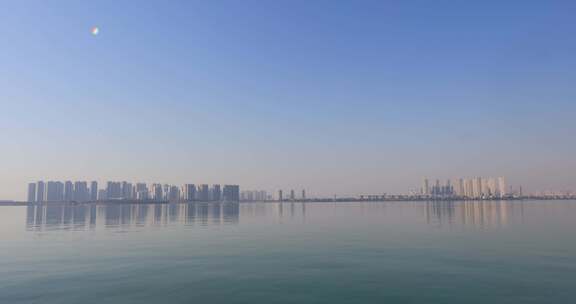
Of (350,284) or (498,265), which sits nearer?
(350,284)

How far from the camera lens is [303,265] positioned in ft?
104

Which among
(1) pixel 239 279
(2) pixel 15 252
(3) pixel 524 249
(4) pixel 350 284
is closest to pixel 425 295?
(4) pixel 350 284

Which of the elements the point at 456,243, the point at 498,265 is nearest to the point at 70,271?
the point at 498,265

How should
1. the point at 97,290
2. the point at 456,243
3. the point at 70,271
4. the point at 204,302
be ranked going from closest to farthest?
the point at 204,302
the point at 97,290
the point at 70,271
the point at 456,243

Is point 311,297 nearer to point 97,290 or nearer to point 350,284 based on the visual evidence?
point 350,284

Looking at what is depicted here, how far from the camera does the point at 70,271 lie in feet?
97.8

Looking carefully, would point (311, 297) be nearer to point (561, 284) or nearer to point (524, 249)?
point (561, 284)

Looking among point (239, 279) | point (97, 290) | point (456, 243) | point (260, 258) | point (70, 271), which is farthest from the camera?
point (456, 243)

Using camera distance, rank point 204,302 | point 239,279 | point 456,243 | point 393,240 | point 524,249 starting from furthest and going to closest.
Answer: point 393,240 < point 456,243 < point 524,249 < point 239,279 < point 204,302

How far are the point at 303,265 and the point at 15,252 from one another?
34.6 metres

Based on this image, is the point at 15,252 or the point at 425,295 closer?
the point at 425,295

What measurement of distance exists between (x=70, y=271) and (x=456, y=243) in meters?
43.2

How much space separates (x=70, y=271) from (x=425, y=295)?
28221 millimetres

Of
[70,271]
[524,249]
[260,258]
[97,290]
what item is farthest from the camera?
[524,249]
